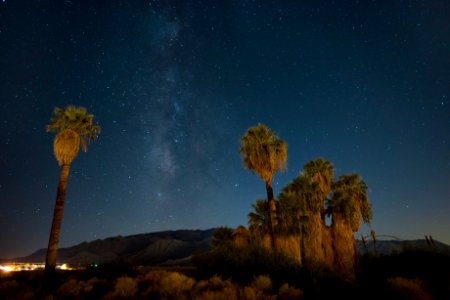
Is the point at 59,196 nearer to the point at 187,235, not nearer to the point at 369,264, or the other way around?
the point at 369,264

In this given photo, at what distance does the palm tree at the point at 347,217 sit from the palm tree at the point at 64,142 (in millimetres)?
19581

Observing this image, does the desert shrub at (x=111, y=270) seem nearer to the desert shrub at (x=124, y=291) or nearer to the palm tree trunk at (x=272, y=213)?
the desert shrub at (x=124, y=291)

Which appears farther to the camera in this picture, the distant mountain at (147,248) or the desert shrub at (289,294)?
the distant mountain at (147,248)

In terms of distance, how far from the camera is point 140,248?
154 m

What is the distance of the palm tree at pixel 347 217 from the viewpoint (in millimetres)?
25719

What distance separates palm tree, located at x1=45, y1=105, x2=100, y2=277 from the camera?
2111cm

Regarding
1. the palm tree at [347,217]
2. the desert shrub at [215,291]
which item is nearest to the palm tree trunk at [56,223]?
the desert shrub at [215,291]

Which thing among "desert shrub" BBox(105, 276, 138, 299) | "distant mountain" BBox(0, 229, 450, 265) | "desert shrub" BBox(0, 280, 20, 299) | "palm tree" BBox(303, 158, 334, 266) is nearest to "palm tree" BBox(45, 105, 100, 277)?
"desert shrub" BBox(0, 280, 20, 299)

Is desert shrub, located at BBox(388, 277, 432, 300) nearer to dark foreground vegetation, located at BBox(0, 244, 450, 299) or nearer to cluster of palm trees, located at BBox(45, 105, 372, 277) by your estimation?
dark foreground vegetation, located at BBox(0, 244, 450, 299)

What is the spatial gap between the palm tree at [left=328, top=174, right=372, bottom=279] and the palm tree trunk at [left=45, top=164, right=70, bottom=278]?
1912 cm

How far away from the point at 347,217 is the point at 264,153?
8.91 metres

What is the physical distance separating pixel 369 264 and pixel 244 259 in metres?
14.1

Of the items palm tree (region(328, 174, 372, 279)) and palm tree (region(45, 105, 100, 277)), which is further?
palm tree (region(328, 174, 372, 279))

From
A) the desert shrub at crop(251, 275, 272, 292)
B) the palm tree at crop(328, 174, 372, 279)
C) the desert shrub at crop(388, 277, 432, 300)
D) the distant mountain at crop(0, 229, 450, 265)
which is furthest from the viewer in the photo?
the distant mountain at crop(0, 229, 450, 265)
